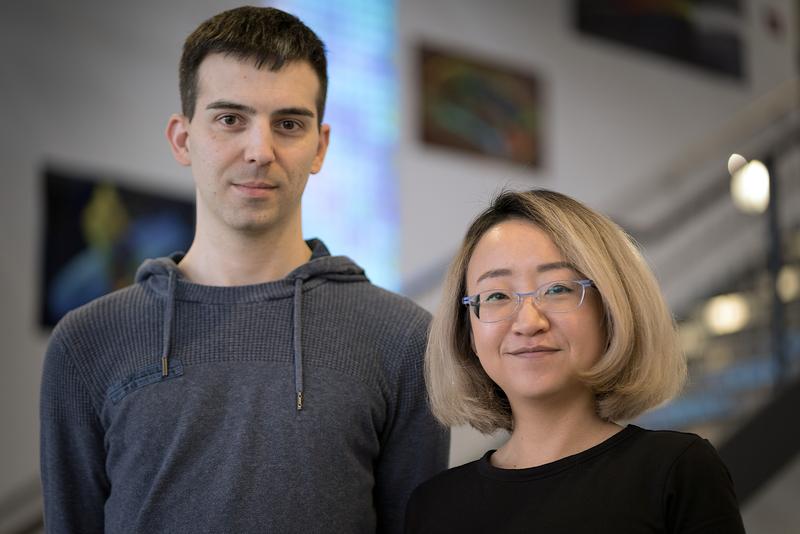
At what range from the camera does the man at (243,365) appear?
1846 millimetres

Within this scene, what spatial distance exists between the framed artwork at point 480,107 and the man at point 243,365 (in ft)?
16.2

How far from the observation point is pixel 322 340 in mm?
1990

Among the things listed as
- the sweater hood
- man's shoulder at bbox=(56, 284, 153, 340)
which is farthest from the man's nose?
man's shoulder at bbox=(56, 284, 153, 340)

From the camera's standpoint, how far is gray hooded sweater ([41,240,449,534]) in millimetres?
1839

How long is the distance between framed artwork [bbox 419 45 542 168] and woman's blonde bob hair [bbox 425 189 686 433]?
5.09 metres

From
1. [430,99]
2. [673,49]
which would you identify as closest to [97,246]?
[430,99]

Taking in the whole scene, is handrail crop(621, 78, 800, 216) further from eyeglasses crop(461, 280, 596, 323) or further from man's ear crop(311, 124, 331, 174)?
eyeglasses crop(461, 280, 596, 323)

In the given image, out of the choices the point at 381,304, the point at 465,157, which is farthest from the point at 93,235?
the point at 381,304

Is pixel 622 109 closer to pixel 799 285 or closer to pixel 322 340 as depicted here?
pixel 799 285

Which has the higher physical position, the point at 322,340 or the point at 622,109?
the point at 622,109

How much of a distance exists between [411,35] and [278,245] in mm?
5135

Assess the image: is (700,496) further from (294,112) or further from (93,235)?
(93,235)

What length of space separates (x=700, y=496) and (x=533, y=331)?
1.20 ft

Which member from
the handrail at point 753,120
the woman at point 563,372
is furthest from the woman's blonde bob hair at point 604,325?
the handrail at point 753,120
